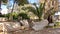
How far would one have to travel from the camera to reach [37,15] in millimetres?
12352

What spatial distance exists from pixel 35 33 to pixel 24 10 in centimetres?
390

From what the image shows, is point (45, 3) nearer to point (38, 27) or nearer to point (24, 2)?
point (24, 2)

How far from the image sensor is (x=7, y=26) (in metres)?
9.02

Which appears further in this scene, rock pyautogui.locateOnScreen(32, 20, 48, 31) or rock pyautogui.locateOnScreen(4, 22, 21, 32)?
rock pyautogui.locateOnScreen(32, 20, 48, 31)

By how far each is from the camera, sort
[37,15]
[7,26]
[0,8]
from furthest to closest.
Answer: 1. [0,8]
2. [37,15]
3. [7,26]

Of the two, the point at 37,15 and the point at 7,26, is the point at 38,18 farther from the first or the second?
the point at 7,26

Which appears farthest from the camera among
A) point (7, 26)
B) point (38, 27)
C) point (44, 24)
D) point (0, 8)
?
point (0, 8)

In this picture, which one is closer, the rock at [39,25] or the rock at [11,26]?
the rock at [11,26]

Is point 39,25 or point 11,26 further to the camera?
point 39,25

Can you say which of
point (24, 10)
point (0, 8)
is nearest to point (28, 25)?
point (24, 10)

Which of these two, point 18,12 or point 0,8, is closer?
point 18,12

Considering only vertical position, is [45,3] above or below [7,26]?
above

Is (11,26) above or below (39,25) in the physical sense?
above

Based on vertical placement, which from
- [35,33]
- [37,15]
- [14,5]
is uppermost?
[14,5]
